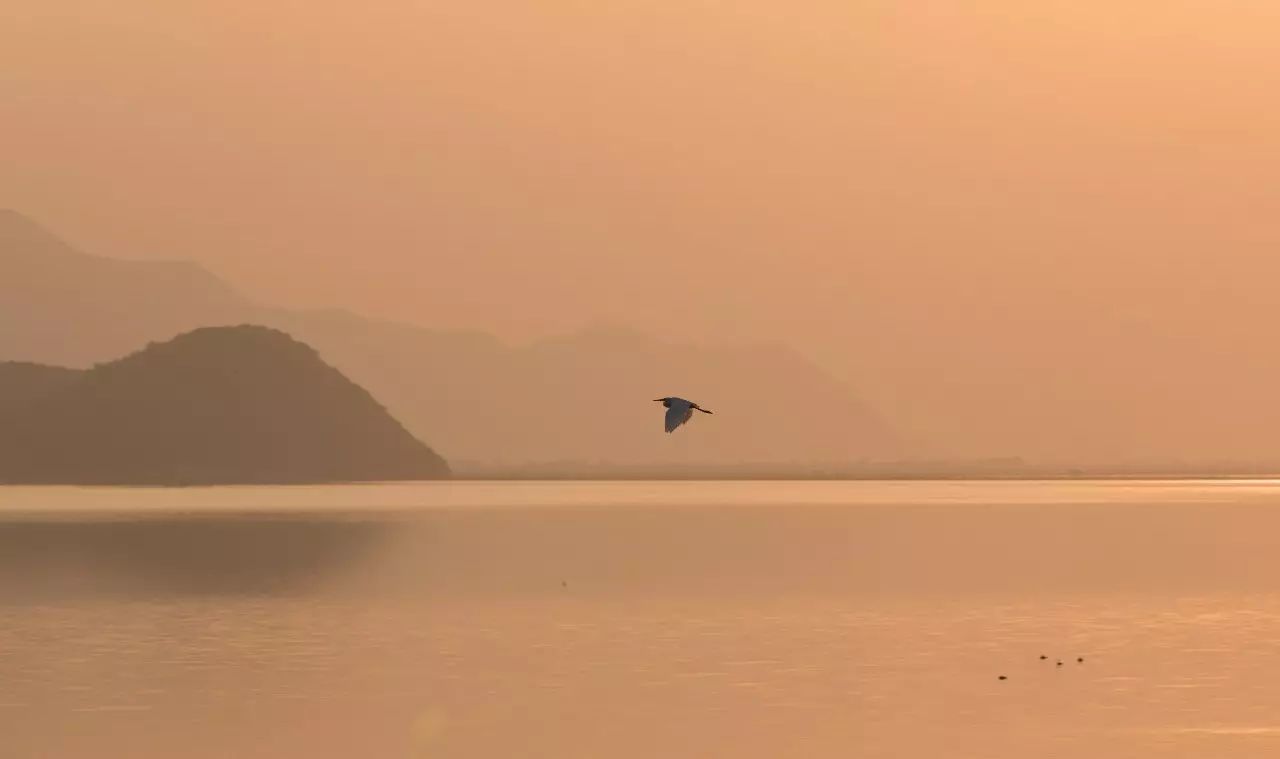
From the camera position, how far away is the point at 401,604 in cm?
5559

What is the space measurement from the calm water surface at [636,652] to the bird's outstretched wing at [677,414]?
5305 mm

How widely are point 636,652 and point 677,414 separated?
881 cm

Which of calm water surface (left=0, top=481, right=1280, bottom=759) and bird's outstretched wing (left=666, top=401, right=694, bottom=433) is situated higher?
bird's outstretched wing (left=666, top=401, right=694, bottom=433)

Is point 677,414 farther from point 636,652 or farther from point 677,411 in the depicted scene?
point 636,652

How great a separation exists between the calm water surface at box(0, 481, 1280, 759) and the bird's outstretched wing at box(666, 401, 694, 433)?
5.30m

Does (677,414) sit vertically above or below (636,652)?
above

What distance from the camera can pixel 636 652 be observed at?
42219 mm

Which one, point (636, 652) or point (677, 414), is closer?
point (677, 414)

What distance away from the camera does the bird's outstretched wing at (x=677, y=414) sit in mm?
34475

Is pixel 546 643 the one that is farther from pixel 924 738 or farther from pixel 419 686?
pixel 924 738

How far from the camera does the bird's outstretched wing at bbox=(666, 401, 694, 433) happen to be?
113 feet

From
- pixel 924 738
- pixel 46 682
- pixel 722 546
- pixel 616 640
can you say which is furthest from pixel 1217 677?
pixel 722 546

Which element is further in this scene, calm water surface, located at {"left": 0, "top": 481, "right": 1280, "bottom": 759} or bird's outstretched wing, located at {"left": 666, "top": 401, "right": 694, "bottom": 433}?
bird's outstretched wing, located at {"left": 666, "top": 401, "right": 694, "bottom": 433}

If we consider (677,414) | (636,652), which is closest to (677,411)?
(677,414)
